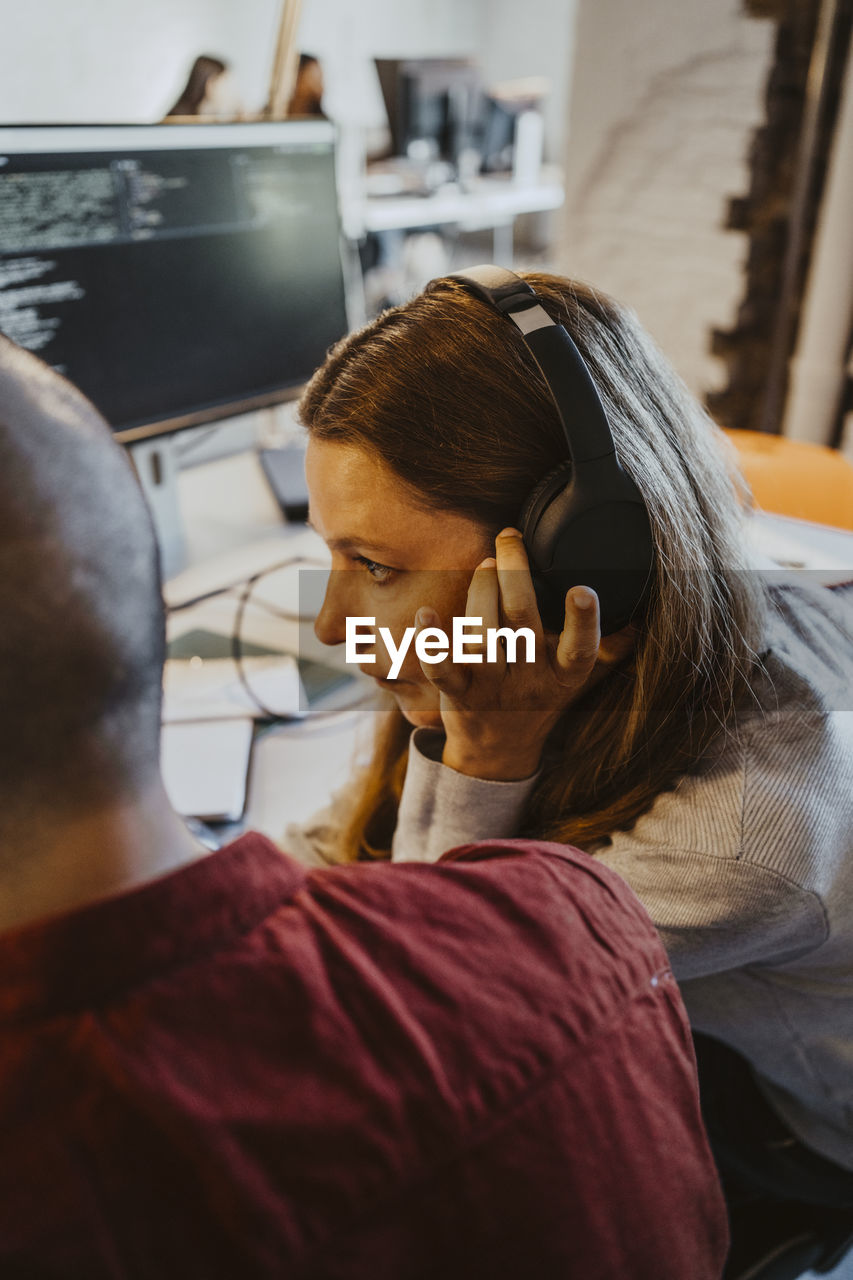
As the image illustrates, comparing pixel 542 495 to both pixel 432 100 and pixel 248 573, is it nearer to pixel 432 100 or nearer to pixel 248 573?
pixel 248 573

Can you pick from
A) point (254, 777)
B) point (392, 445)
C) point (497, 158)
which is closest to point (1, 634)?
point (392, 445)

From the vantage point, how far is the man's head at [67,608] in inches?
14.1

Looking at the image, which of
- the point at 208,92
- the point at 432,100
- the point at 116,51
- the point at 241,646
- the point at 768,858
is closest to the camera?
the point at 768,858

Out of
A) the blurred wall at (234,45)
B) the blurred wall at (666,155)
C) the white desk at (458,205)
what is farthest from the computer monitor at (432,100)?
the blurred wall at (666,155)

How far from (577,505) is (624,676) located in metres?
0.16

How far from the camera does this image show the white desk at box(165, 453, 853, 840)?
923mm

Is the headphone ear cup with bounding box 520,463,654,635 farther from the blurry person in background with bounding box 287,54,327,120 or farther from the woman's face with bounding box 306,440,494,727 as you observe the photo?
the blurry person in background with bounding box 287,54,327,120

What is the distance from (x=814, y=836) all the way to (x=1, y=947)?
1.54 ft

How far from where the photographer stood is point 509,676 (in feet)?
2.12

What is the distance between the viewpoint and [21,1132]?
11.6 inches

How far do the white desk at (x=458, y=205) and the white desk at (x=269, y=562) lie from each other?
2.09m

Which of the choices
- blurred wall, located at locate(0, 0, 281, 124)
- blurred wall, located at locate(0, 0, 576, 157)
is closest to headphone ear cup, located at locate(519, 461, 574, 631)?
blurred wall, located at locate(0, 0, 576, 157)

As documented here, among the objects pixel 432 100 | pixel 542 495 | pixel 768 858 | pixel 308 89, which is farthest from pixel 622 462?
pixel 432 100

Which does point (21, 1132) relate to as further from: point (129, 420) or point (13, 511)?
point (129, 420)
